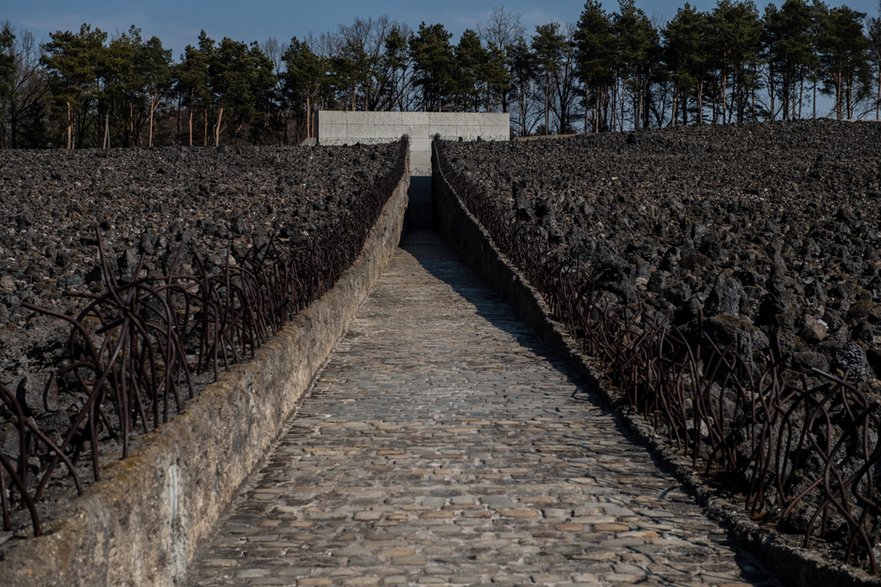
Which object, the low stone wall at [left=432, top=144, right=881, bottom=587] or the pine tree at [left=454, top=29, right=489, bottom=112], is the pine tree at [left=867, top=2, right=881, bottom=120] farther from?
the low stone wall at [left=432, top=144, right=881, bottom=587]

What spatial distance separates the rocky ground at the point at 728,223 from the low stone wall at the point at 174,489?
3310 mm

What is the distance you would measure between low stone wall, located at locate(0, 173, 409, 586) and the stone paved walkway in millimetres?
184

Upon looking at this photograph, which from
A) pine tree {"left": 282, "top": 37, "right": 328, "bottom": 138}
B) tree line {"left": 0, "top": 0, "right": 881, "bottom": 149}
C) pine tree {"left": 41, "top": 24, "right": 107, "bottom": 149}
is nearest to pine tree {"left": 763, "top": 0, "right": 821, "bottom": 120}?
tree line {"left": 0, "top": 0, "right": 881, "bottom": 149}

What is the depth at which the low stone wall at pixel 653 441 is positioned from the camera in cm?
Result: 419

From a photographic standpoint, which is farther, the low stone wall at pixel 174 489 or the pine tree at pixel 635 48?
the pine tree at pixel 635 48

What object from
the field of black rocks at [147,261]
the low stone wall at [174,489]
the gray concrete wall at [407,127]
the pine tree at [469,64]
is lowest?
the low stone wall at [174,489]

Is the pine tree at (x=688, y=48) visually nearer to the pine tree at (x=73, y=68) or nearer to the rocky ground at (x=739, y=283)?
the rocky ground at (x=739, y=283)

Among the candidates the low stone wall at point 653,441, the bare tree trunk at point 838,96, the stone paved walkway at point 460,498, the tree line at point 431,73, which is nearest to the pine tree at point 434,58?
the tree line at point 431,73

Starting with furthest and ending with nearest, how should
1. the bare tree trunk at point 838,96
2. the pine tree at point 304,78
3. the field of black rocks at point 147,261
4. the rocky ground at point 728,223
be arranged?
1. the bare tree trunk at point 838,96
2. the pine tree at point 304,78
3. the rocky ground at point 728,223
4. the field of black rocks at point 147,261

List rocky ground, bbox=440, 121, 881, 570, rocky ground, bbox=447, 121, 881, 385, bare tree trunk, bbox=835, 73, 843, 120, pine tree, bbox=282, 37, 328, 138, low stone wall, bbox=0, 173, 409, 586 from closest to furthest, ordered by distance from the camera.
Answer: low stone wall, bbox=0, 173, 409, 586 < rocky ground, bbox=440, 121, 881, 570 < rocky ground, bbox=447, 121, 881, 385 < pine tree, bbox=282, 37, 328, 138 < bare tree trunk, bbox=835, 73, 843, 120

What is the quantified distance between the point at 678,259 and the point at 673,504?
9.85 metres

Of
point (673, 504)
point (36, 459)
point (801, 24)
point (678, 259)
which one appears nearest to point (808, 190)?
point (678, 259)

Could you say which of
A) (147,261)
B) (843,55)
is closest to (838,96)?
(843,55)

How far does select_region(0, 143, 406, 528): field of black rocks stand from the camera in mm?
4941
